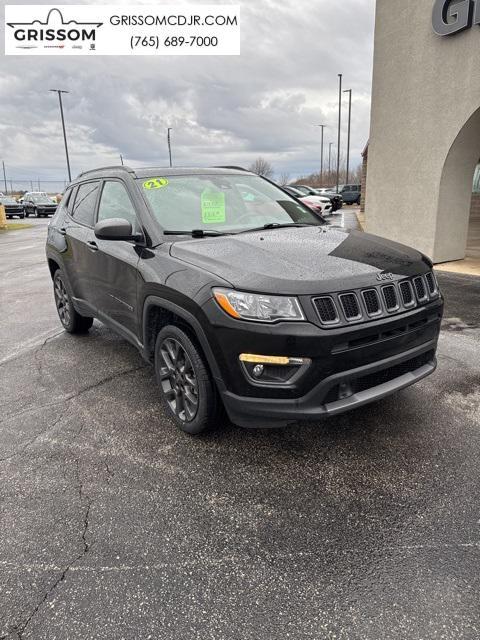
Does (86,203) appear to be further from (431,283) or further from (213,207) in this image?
(431,283)

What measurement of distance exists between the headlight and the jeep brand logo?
8.41m

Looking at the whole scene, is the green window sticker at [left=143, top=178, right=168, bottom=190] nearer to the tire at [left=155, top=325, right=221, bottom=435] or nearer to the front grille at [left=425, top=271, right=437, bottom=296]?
the tire at [left=155, top=325, right=221, bottom=435]

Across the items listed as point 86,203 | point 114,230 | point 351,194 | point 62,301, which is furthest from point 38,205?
point 114,230

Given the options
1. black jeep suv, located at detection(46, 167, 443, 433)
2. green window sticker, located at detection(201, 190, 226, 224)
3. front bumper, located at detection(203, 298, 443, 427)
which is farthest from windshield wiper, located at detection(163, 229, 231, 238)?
front bumper, located at detection(203, 298, 443, 427)

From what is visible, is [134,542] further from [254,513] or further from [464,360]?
[464,360]

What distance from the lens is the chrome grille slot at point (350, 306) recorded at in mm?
2572

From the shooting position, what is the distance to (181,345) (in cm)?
304

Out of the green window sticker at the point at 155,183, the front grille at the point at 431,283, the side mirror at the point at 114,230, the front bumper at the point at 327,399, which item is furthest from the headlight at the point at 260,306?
the green window sticker at the point at 155,183

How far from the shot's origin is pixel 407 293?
2.92 m

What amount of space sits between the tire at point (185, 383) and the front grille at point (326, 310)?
820 millimetres

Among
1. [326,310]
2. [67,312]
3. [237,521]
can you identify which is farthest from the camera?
[67,312]

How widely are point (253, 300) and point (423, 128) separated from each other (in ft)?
28.2

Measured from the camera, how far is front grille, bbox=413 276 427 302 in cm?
301

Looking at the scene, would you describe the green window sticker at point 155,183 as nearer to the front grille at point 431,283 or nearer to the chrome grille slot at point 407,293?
the chrome grille slot at point 407,293
